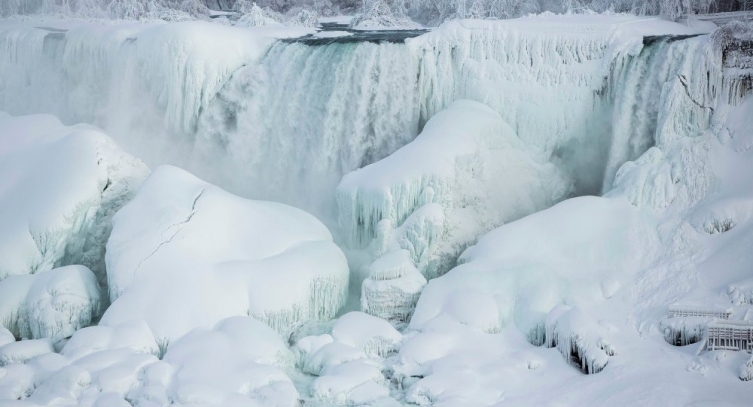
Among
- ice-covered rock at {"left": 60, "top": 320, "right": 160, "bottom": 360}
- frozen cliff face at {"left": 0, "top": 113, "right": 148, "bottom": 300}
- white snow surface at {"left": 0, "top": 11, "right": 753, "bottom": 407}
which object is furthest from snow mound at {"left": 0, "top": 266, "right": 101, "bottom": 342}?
ice-covered rock at {"left": 60, "top": 320, "right": 160, "bottom": 360}

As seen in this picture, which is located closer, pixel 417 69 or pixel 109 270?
pixel 109 270

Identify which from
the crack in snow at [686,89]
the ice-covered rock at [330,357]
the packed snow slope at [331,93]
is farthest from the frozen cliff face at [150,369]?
the crack in snow at [686,89]

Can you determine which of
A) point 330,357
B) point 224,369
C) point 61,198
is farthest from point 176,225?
point 330,357

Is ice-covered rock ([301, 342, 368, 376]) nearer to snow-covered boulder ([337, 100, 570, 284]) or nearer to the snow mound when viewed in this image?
snow-covered boulder ([337, 100, 570, 284])

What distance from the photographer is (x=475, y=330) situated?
8.64 metres

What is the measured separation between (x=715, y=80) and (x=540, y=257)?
306 centimetres

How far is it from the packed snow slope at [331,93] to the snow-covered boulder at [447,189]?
52 centimetres

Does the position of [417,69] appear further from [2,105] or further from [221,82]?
[2,105]

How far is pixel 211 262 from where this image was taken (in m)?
9.32

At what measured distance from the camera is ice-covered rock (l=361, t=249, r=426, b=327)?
930 cm

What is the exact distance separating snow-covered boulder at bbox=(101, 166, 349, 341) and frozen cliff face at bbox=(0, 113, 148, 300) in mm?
559

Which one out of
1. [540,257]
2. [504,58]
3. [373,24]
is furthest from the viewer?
[373,24]

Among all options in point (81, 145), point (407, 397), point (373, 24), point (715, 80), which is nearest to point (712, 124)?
point (715, 80)

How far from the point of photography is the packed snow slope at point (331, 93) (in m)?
11.0
